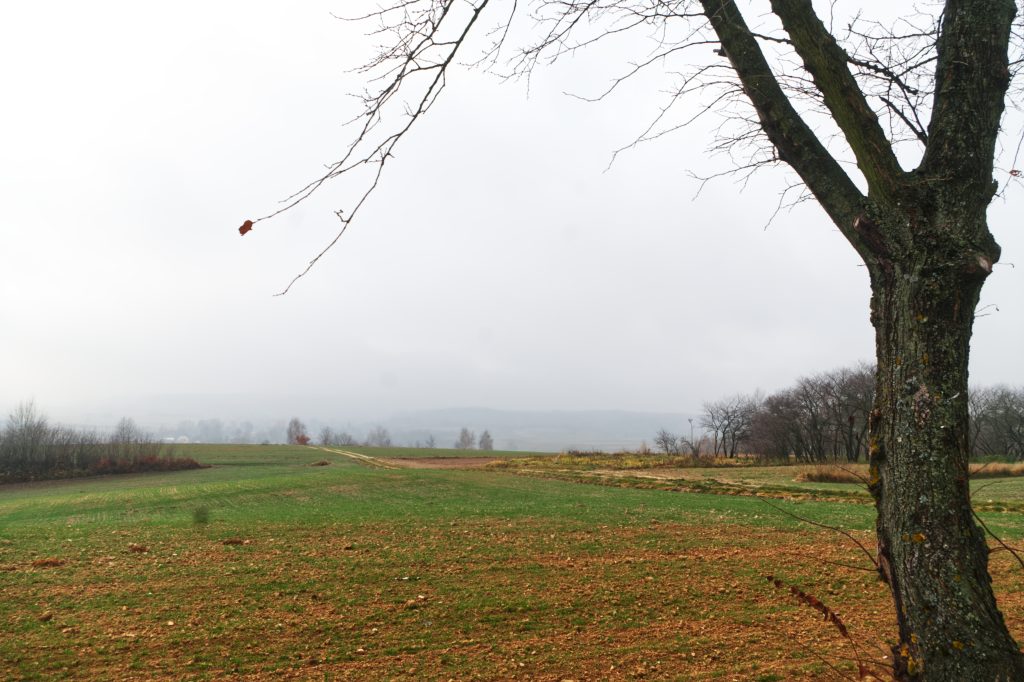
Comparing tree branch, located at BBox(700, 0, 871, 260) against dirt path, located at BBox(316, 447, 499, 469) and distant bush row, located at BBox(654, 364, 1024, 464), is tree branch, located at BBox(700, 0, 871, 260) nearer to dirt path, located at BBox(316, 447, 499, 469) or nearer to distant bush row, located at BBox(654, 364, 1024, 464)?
dirt path, located at BBox(316, 447, 499, 469)

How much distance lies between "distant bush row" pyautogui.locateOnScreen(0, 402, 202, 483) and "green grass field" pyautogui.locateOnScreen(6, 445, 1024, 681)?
39.9 metres

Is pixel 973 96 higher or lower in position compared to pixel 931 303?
higher

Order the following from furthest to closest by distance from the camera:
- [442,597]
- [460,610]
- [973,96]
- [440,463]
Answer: [440,463] → [442,597] → [460,610] → [973,96]

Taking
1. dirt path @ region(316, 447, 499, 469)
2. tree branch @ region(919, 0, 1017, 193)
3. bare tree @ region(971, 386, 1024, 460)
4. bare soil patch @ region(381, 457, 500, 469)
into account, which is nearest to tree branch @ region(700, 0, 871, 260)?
tree branch @ region(919, 0, 1017, 193)

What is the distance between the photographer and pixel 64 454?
49.2 m

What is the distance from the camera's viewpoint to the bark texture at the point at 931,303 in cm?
251

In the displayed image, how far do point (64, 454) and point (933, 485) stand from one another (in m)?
60.4

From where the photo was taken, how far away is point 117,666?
6082 millimetres

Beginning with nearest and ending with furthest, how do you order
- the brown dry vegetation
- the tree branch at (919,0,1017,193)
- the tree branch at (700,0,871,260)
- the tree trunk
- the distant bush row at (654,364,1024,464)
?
1. the tree trunk
2. the tree branch at (919,0,1017,193)
3. the tree branch at (700,0,871,260)
4. the brown dry vegetation
5. the distant bush row at (654,364,1024,464)

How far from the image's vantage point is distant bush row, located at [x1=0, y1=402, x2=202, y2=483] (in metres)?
47.0

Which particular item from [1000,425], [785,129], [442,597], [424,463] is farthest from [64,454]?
[1000,425]

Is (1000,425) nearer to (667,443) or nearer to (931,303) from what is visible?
(667,443)

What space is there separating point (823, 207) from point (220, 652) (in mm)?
6923

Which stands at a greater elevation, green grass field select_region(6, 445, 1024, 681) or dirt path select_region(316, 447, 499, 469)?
green grass field select_region(6, 445, 1024, 681)
